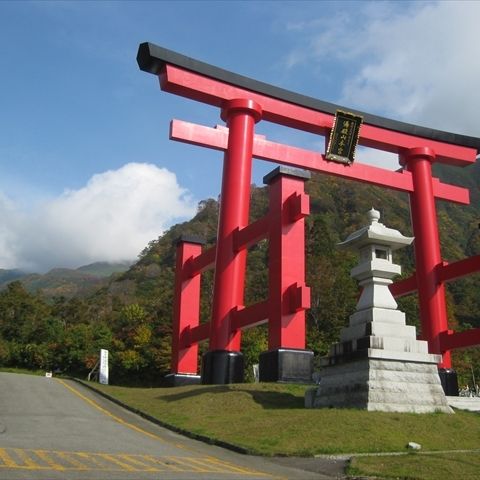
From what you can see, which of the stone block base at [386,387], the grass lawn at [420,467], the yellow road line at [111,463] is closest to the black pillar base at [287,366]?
the stone block base at [386,387]

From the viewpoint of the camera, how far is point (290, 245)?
17203 millimetres

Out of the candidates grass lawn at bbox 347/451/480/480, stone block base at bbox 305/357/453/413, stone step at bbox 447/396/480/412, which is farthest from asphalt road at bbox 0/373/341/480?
stone step at bbox 447/396/480/412

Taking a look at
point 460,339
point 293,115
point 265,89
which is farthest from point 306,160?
point 460,339

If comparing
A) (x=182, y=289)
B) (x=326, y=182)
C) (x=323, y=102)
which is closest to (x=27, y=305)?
(x=182, y=289)

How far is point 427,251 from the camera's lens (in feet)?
71.7

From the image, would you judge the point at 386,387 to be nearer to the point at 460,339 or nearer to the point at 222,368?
the point at 222,368

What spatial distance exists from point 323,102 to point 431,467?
16.0 meters

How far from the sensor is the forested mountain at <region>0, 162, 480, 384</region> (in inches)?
1604

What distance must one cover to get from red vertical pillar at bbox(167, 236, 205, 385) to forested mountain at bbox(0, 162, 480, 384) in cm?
1259

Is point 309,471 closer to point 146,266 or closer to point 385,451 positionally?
point 385,451

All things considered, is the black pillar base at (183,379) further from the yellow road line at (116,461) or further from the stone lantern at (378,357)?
the yellow road line at (116,461)

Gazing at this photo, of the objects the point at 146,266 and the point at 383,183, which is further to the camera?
the point at 146,266

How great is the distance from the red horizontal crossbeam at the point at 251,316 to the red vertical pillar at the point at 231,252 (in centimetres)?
24

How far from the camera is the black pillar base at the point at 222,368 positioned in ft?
58.9
